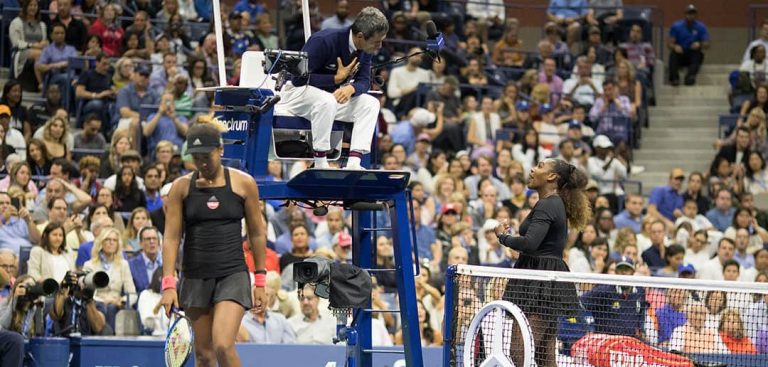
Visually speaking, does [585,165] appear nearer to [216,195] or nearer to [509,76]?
[509,76]

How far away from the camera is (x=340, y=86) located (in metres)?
11.1

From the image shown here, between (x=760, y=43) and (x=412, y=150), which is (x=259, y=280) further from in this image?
(x=760, y=43)

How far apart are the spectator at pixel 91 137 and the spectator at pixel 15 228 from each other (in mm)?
2875

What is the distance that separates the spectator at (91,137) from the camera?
17.8 metres

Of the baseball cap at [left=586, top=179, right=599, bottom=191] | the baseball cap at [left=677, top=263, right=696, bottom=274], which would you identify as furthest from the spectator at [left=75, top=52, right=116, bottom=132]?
the baseball cap at [left=677, top=263, right=696, bottom=274]

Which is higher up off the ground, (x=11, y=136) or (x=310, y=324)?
(x=11, y=136)

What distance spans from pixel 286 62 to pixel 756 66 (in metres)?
14.0

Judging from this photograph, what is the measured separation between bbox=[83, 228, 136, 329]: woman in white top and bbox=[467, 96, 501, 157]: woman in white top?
6962 mm

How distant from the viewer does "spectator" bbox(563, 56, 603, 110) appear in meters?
22.3

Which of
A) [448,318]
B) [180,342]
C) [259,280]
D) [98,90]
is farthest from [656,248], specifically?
[180,342]

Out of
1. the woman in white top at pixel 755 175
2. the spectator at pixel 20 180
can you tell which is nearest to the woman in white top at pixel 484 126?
the woman in white top at pixel 755 175

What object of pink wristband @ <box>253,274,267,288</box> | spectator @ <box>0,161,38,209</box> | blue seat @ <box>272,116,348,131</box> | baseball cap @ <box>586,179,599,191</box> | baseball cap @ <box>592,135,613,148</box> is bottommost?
baseball cap @ <box>586,179,599,191</box>

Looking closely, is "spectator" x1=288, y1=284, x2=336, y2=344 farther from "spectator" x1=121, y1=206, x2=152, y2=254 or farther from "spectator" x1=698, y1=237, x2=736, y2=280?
"spectator" x1=698, y1=237, x2=736, y2=280

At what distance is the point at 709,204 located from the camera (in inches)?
779
